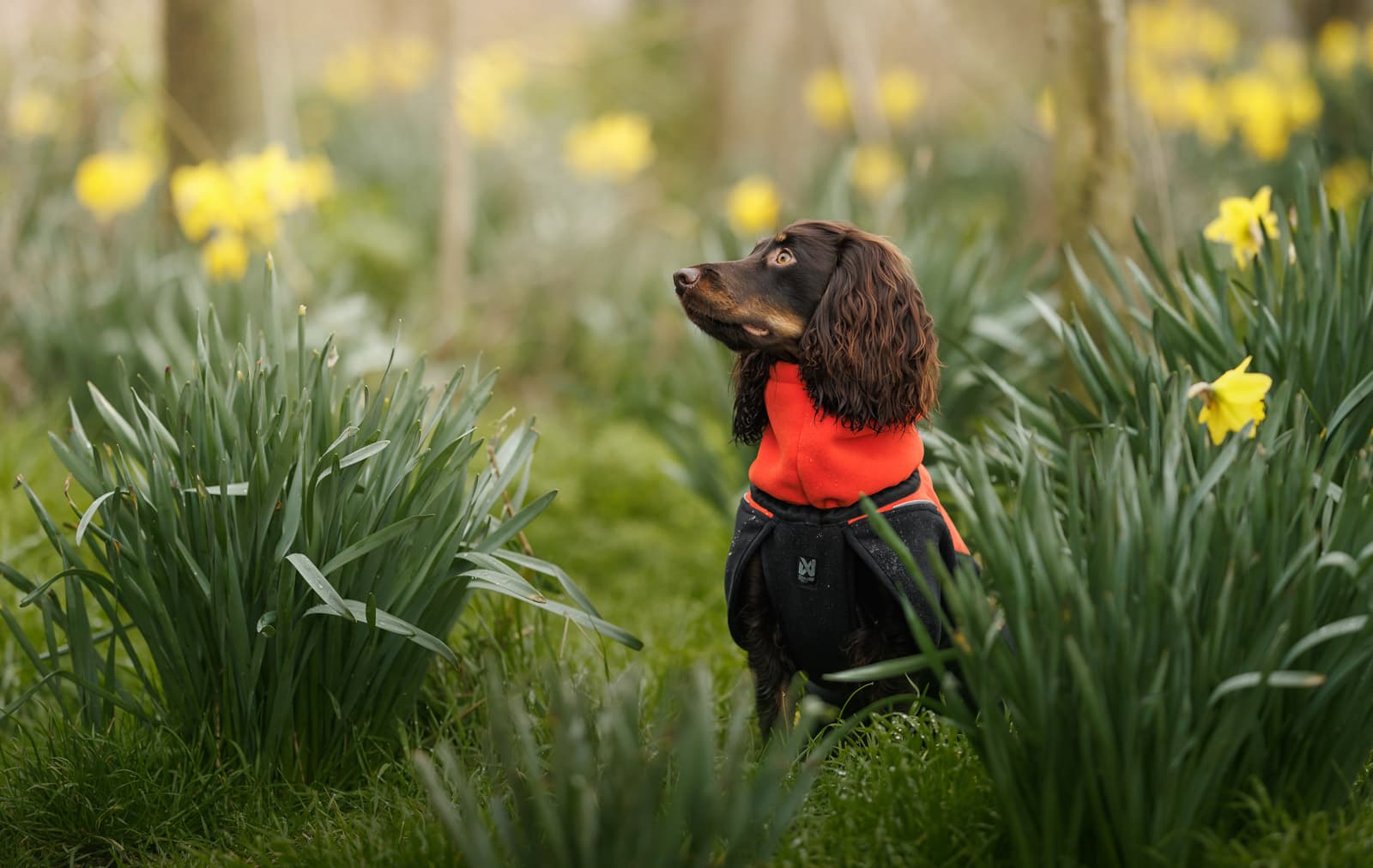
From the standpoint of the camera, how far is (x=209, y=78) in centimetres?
561

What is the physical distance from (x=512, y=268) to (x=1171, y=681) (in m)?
5.89

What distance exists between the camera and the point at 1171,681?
5.99ft

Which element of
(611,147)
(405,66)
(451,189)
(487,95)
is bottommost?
(451,189)

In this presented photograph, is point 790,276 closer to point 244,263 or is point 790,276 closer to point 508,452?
point 508,452

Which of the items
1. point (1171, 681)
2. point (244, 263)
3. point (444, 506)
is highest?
point (244, 263)

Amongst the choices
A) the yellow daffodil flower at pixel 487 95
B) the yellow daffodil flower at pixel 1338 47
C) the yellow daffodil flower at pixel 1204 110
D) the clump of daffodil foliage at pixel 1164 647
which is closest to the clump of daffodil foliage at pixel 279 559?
the clump of daffodil foliage at pixel 1164 647

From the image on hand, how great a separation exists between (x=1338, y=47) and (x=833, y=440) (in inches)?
350

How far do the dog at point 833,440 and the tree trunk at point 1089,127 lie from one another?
156cm

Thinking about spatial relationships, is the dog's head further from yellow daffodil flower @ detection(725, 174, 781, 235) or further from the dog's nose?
yellow daffodil flower @ detection(725, 174, 781, 235)

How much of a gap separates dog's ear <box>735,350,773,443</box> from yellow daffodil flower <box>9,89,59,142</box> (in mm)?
5713

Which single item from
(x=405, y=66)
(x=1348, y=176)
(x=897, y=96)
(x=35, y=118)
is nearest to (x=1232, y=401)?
(x=1348, y=176)

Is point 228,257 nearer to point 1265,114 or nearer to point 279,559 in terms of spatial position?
point 279,559

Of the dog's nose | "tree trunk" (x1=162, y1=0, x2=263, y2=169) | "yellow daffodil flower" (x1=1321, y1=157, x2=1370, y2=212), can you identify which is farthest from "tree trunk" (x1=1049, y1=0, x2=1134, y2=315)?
"tree trunk" (x1=162, y1=0, x2=263, y2=169)

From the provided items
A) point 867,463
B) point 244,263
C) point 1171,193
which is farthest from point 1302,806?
point 1171,193
